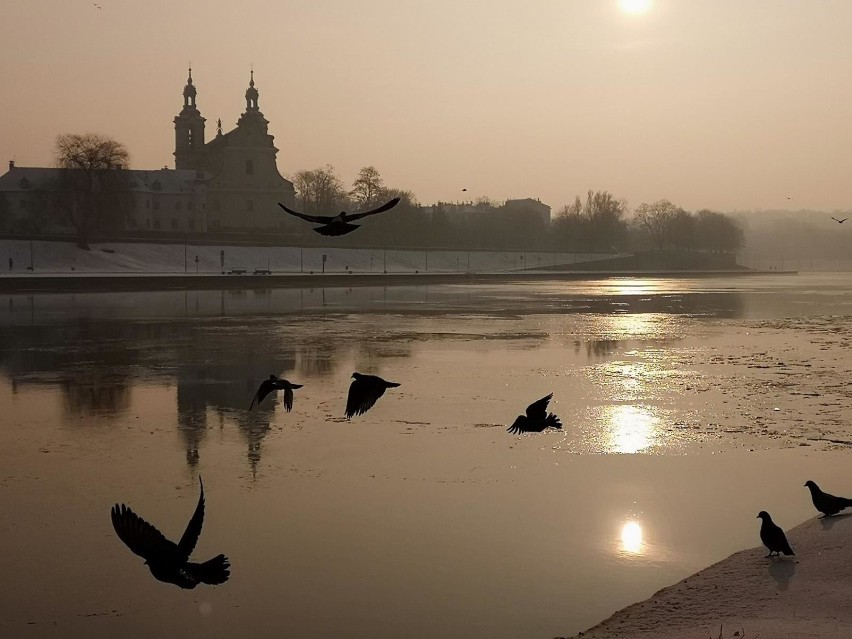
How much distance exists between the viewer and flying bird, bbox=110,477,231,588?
6.62 m

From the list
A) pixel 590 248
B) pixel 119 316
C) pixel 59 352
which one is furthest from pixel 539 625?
pixel 590 248

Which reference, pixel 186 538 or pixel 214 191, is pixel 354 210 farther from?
pixel 186 538

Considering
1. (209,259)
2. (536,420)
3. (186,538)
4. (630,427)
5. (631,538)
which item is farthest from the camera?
(209,259)

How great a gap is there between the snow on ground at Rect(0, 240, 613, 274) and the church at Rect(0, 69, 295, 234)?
1107 cm

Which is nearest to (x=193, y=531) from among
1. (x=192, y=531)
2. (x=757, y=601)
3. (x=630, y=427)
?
(x=192, y=531)

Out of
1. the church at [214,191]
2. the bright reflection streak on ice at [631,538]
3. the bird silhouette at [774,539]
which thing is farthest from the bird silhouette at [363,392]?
the church at [214,191]

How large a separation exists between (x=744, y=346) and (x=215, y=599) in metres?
30.7

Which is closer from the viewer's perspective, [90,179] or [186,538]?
[186,538]

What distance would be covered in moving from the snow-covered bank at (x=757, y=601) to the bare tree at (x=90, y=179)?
106 metres

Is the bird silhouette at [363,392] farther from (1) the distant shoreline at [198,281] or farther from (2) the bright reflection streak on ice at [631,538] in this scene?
(1) the distant shoreline at [198,281]

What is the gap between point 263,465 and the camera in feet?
60.3

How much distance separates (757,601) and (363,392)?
5983 millimetres

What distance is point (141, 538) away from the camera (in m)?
6.78

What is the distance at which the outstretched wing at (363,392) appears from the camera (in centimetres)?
830
